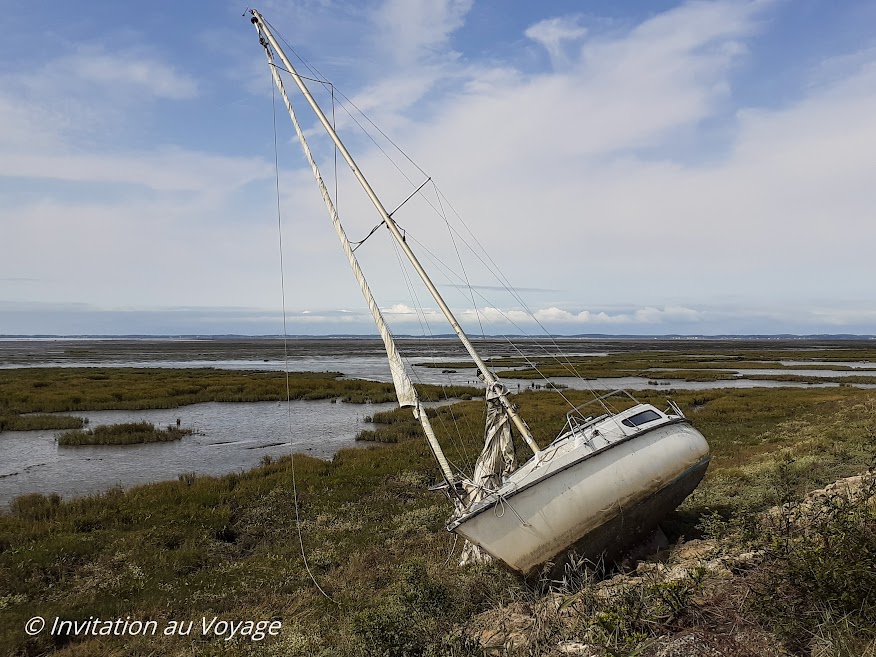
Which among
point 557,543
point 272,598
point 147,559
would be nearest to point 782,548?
point 557,543

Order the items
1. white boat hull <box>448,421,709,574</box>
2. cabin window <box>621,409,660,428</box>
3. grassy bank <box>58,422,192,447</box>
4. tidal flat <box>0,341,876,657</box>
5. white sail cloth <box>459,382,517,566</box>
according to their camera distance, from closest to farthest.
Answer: tidal flat <box>0,341,876,657</box>
white boat hull <box>448,421,709,574</box>
white sail cloth <box>459,382,517,566</box>
cabin window <box>621,409,660,428</box>
grassy bank <box>58,422,192,447</box>

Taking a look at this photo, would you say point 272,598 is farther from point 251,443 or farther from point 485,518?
point 251,443

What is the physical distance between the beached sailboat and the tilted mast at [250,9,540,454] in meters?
0.03

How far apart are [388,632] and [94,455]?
22.4m

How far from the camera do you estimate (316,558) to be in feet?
39.2

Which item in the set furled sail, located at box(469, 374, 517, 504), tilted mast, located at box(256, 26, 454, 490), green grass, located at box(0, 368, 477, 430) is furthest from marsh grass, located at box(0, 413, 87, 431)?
furled sail, located at box(469, 374, 517, 504)

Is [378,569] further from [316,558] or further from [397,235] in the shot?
[397,235]

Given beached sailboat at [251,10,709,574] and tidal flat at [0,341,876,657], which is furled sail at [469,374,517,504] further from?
tidal flat at [0,341,876,657]

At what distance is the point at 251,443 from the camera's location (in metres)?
26.7

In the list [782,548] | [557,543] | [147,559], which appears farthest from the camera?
[147,559]

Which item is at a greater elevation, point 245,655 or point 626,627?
point 626,627

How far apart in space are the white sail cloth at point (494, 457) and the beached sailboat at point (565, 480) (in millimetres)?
19

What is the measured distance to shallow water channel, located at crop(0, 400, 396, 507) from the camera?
19.8 meters

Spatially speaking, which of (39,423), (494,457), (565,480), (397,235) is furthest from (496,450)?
(39,423)
